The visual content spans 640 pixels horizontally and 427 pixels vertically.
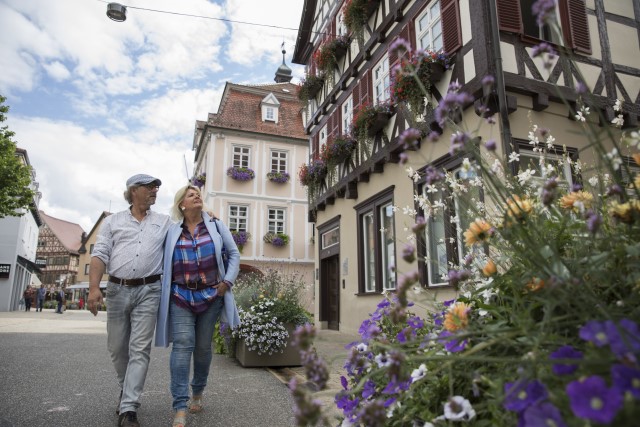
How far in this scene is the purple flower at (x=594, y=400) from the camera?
77 cm

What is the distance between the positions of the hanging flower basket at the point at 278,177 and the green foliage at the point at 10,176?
9.58m

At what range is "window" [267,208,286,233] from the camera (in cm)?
2238

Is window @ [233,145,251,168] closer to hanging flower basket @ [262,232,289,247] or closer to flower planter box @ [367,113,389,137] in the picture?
hanging flower basket @ [262,232,289,247]

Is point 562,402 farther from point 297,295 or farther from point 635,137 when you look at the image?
point 297,295

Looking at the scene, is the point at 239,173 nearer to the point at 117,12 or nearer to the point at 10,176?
the point at 10,176

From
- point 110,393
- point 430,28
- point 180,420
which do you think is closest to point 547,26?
point 430,28

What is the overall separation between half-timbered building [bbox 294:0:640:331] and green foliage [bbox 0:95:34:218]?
10.5m

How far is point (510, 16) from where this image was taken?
6.96 metres

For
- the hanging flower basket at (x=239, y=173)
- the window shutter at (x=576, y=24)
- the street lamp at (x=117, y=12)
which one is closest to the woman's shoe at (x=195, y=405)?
the window shutter at (x=576, y=24)

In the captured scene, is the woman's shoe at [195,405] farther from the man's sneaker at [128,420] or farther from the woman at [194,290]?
the man's sneaker at [128,420]

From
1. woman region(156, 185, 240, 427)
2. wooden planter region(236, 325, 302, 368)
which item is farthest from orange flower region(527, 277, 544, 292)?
wooden planter region(236, 325, 302, 368)

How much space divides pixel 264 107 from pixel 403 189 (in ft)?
52.2

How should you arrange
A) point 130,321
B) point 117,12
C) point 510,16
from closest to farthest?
point 130,321, point 510,16, point 117,12

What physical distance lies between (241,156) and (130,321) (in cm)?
1925
